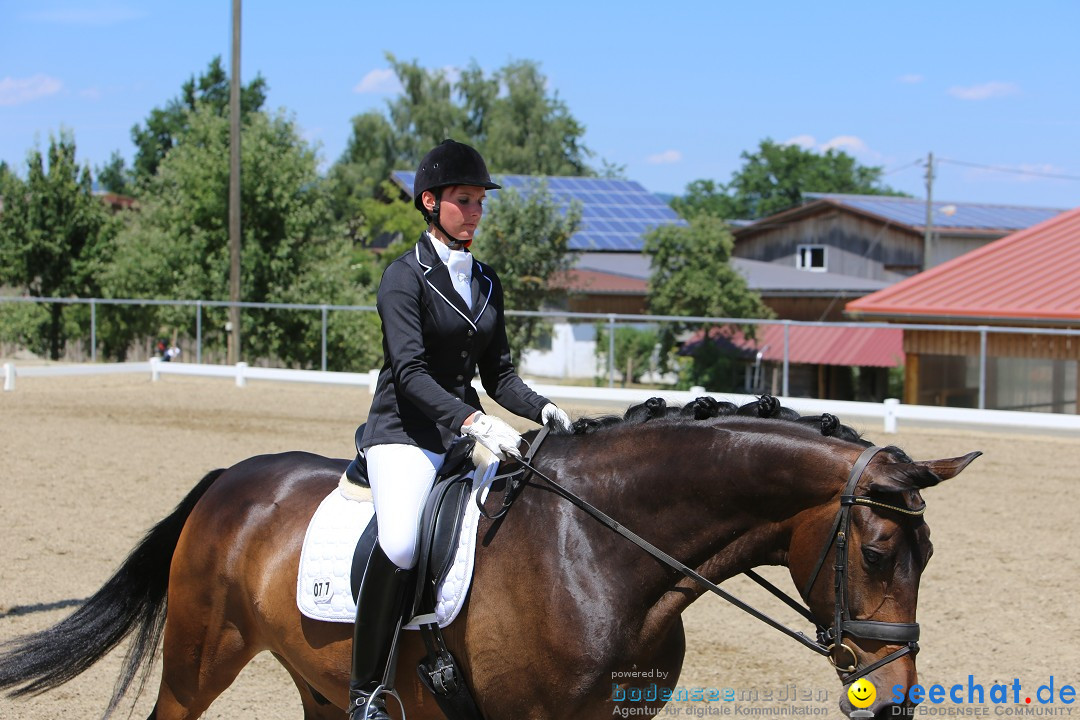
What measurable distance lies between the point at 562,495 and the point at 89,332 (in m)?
27.1

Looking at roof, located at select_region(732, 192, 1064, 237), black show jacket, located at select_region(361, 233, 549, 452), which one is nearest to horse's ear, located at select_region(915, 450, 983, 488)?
black show jacket, located at select_region(361, 233, 549, 452)

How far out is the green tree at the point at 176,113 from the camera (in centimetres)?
6328

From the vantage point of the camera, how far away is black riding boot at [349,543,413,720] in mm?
3227

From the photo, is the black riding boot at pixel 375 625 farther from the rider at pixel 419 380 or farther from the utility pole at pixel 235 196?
the utility pole at pixel 235 196

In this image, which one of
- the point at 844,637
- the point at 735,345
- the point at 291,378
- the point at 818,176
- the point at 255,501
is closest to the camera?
the point at 844,637

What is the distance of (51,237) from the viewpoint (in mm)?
29047

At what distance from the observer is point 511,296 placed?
30062mm

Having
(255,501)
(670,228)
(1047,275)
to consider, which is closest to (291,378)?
(670,228)

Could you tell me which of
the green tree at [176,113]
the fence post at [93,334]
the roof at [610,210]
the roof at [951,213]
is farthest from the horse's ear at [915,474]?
the green tree at [176,113]

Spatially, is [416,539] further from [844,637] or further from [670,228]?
[670,228]

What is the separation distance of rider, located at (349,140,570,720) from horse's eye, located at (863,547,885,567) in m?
1.03

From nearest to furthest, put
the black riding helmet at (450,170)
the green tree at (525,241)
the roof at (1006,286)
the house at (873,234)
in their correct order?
1. the black riding helmet at (450,170)
2. the roof at (1006,286)
3. the green tree at (525,241)
4. the house at (873,234)

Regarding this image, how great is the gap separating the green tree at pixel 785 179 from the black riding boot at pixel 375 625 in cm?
7446

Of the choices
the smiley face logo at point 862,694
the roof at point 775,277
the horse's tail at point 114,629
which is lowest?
the horse's tail at point 114,629
